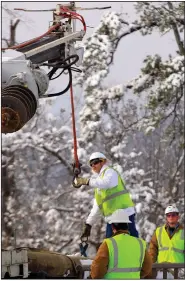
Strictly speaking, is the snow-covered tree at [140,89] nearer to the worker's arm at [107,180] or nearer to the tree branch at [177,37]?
the tree branch at [177,37]

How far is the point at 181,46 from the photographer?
17016 millimetres

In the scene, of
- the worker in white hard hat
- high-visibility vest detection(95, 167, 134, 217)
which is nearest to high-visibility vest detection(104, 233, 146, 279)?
the worker in white hard hat

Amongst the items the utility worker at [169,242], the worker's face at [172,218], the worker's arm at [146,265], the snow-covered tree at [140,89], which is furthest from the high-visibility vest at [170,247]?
the snow-covered tree at [140,89]

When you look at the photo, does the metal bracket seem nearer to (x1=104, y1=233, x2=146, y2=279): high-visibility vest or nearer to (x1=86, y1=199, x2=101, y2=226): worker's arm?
(x1=104, y1=233, x2=146, y2=279): high-visibility vest

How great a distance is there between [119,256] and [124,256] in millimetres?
40

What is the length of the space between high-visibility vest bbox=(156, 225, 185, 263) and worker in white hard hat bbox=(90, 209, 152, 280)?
9.47ft

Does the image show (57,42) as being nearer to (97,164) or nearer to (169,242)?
(97,164)

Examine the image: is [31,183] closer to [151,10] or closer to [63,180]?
[63,180]

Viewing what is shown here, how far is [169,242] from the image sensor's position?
27.3 feet

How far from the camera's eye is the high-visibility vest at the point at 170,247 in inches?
328

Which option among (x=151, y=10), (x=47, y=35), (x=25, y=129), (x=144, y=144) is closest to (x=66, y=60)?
(x=47, y=35)

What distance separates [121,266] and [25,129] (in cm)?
1693

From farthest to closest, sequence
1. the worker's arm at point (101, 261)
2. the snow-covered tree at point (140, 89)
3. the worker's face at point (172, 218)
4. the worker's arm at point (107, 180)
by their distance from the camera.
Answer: the snow-covered tree at point (140, 89) → the worker's face at point (172, 218) → the worker's arm at point (107, 180) → the worker's arm at point (101, 261)

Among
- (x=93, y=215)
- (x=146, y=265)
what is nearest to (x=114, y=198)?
(x=93, y=215)
